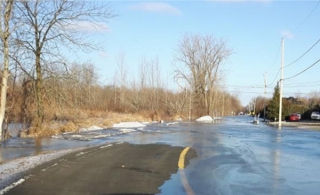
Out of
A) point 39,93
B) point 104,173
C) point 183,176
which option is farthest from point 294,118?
point 104,173

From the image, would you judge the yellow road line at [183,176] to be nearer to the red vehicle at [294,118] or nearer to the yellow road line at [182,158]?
the yellow road line at [182,158]

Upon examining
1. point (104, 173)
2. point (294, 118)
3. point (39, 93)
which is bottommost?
point (104, 173)

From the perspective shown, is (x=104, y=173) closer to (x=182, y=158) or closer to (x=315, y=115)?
(x=182, y=158)

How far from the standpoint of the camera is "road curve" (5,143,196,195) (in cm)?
766

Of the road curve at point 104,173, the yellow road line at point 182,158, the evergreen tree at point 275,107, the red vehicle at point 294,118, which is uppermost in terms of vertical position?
the evergreen tree at point 275,107

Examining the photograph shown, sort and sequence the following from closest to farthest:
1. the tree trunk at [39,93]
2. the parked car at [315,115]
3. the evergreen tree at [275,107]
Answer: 1. the tree trunk at [39,93]
2. the evergreen tree at [275,107]
3. the parked car at [315,115]

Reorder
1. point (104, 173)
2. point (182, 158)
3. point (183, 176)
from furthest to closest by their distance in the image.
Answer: point (182, 158)
point (104, 173)
point (183, 176)

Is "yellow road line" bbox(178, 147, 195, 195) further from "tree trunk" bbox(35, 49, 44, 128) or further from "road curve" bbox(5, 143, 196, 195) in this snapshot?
"tree trunk" bbox(35, 49, 44, 128)

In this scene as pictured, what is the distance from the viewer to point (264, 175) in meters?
9.73

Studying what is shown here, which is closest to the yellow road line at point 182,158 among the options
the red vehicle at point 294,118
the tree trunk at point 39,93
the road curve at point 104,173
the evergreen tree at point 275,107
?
the road curve at point 104,173

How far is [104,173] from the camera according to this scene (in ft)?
31.3

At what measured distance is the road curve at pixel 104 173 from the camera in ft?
25.1

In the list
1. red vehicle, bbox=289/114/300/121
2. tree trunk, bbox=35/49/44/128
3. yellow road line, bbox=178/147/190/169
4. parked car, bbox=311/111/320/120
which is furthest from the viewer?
parked car, bbox=311/111/320/120

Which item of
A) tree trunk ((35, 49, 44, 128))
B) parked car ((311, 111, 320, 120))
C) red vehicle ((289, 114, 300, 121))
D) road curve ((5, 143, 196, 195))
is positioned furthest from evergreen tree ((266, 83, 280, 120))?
road curve ((5, 143, 196, 195))
